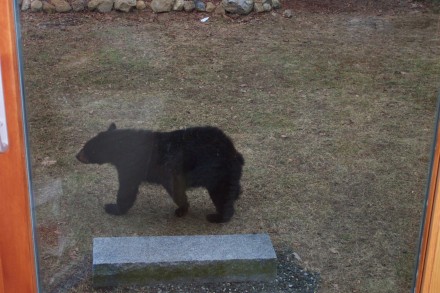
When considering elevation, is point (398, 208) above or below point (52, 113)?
below

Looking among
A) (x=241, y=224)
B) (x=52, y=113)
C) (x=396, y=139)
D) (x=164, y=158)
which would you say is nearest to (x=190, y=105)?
(x=164, y=158)

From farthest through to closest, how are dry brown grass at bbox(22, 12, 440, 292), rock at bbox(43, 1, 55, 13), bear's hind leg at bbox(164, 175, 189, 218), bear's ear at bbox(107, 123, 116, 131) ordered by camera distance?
bear's hind leg at bbox(164, 175, 189, 218), bear's ear at bbox(107, 123, 116, 131), dry brown grass at bbox(22, 12, 440, 292), rock at bbox(43, 1, 55, 13)

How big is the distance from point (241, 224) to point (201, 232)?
168mm

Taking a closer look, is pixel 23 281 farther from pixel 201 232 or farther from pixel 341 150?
pixel 341 150

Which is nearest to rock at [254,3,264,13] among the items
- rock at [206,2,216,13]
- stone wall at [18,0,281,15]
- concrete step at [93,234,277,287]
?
stone wall at [18,0,281,15]

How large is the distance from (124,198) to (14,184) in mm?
786

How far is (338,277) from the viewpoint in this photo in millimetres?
1736

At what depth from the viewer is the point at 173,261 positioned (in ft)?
5.49

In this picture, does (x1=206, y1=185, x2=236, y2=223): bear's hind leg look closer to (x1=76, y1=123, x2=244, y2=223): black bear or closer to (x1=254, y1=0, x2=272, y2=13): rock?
(x1=76, y1=123, x2=244, y2=223): black bear

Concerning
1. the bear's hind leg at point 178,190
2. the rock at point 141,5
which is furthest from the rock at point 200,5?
the bear's hind leg at point 178,190

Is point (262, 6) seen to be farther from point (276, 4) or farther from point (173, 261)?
point (173, 261)

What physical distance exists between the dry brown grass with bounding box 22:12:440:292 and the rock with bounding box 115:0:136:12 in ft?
0.12

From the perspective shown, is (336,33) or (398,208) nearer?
(398,208)

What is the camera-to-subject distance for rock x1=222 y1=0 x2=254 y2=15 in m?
1.82
